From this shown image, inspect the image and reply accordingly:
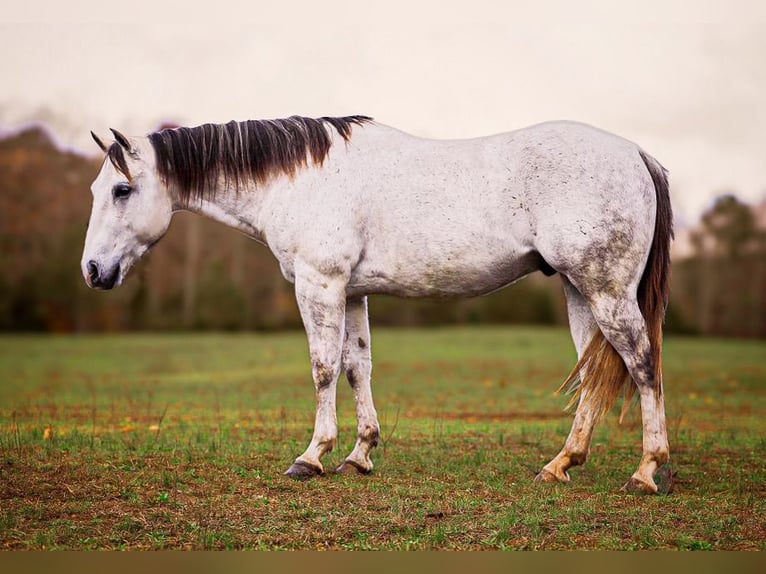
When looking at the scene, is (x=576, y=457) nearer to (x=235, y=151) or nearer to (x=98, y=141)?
(x=235, y=151)

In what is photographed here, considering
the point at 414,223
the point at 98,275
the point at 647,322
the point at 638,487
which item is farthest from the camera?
the point at 98,275

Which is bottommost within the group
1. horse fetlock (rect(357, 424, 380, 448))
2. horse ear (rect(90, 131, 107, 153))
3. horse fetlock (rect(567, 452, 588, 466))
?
horse fetlock (rect(567, 452, 588, 466))

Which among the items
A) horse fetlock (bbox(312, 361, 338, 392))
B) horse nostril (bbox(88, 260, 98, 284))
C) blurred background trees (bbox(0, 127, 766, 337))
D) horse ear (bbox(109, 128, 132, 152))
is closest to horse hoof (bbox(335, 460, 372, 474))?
horse fetlock (bbox(312, 361, 338, 392))

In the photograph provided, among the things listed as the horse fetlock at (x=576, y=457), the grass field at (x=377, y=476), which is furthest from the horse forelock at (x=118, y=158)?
the horse fetlock at (x=576, y=457)

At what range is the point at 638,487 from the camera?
20.9ft

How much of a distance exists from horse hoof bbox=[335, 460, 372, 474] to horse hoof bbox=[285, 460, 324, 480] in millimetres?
238

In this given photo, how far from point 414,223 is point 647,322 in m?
2.05

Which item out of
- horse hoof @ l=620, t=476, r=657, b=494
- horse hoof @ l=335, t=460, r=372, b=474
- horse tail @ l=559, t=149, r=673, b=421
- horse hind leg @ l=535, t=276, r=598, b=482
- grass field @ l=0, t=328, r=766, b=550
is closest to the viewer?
grass field @ l=0, t=328, r=766, b=550

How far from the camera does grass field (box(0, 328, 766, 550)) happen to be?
5.12m

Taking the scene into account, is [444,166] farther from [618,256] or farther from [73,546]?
[73,546]

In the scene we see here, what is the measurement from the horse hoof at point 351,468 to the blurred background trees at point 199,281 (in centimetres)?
2807

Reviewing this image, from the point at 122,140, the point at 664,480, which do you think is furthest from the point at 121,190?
the point at 664,480

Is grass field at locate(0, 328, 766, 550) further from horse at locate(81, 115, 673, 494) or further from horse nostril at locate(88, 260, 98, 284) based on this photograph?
horse nostril at locate(88, 260, 98, 284)

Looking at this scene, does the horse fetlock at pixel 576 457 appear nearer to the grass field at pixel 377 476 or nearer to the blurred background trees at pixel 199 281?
the grass field at pixel 377 476
